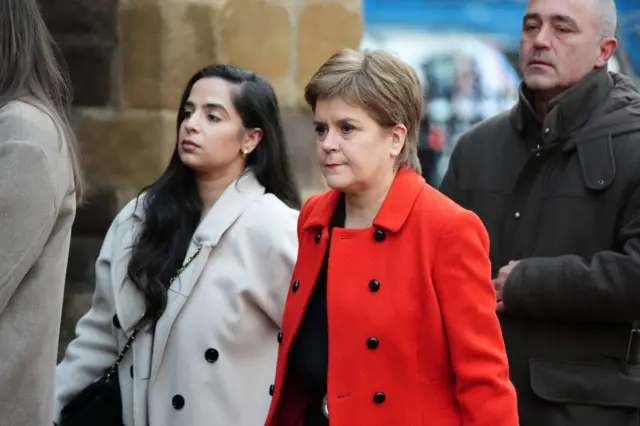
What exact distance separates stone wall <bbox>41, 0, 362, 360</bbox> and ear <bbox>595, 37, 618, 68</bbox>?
67.3 inches

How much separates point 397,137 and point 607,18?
130 cm

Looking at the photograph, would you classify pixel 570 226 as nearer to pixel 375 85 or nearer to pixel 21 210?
pixel 375 85

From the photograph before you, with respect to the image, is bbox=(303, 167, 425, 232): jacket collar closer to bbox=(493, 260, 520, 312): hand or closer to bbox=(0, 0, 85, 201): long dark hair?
bbox=(0, 0, 85, 201): long dark hair

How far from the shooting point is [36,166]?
3.32 meters

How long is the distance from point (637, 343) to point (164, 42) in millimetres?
2450

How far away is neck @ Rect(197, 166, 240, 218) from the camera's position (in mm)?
4582

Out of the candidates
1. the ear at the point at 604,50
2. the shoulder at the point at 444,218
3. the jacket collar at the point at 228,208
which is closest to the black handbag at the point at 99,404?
the jacket collar at the point at 228,208

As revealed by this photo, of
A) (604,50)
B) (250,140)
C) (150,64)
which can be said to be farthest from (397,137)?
(150,64)

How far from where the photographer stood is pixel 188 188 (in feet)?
15.2

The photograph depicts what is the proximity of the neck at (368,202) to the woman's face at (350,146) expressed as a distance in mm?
27

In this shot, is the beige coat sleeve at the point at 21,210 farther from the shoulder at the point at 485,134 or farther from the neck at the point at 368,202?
the shoulder at the point at 485,134

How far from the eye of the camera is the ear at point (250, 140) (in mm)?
4598

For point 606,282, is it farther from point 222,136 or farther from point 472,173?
point 222,136

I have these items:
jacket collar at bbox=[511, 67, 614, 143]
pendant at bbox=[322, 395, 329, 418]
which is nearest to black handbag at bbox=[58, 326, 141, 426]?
pendant at bbox=[322, 395, 329, 418]
